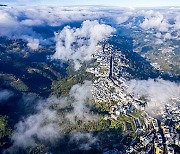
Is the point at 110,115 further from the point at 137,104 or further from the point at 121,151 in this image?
the point at 121,151

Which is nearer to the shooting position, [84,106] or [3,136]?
[3,136]

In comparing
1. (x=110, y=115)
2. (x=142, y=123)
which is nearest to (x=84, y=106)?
(x=110, y=115)

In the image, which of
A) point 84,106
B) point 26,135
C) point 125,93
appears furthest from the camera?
point 125,93

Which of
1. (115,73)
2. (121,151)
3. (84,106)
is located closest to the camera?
(121,151)

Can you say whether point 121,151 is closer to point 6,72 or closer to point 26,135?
point 26,135

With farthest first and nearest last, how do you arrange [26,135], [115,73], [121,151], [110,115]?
1. [115,73]
2. [110,115]
3. [26,135]
4. [121,151]

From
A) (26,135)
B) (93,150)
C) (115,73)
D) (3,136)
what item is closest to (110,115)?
(93,150)
